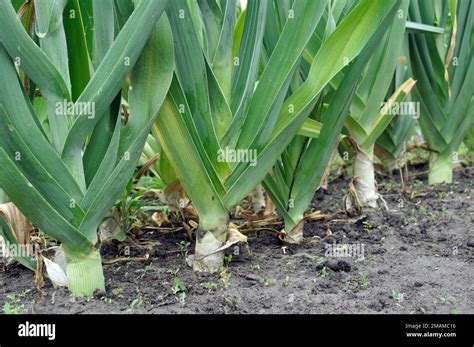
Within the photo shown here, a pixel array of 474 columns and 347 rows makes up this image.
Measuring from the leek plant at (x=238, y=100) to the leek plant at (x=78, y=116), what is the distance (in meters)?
0.11

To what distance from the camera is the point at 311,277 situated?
2.00 metres

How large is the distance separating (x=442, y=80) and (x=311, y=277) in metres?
1.48

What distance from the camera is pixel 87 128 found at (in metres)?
1.79

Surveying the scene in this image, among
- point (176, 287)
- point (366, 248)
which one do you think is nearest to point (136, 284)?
point (176, 287)

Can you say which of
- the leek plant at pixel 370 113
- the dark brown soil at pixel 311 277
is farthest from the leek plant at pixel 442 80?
the dark brown soil at pixel 311 277

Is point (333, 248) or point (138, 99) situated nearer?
point (138, 99)

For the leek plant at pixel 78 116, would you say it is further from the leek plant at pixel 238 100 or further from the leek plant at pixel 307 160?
the leek plant at pixel 307 160

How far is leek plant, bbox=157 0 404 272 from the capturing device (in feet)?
6.41

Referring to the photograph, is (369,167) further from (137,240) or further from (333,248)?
(137,240)

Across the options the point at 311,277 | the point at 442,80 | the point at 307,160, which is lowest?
the point at 311,277

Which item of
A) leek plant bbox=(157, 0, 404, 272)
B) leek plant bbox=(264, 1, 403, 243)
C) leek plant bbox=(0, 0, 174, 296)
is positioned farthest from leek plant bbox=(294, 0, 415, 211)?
leek plant bbox=(0, 0, 174, 296)

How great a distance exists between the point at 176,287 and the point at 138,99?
51 centimetres

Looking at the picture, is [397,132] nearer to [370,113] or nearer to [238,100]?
[370,113]

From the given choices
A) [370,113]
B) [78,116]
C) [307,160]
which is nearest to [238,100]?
[307,160]
